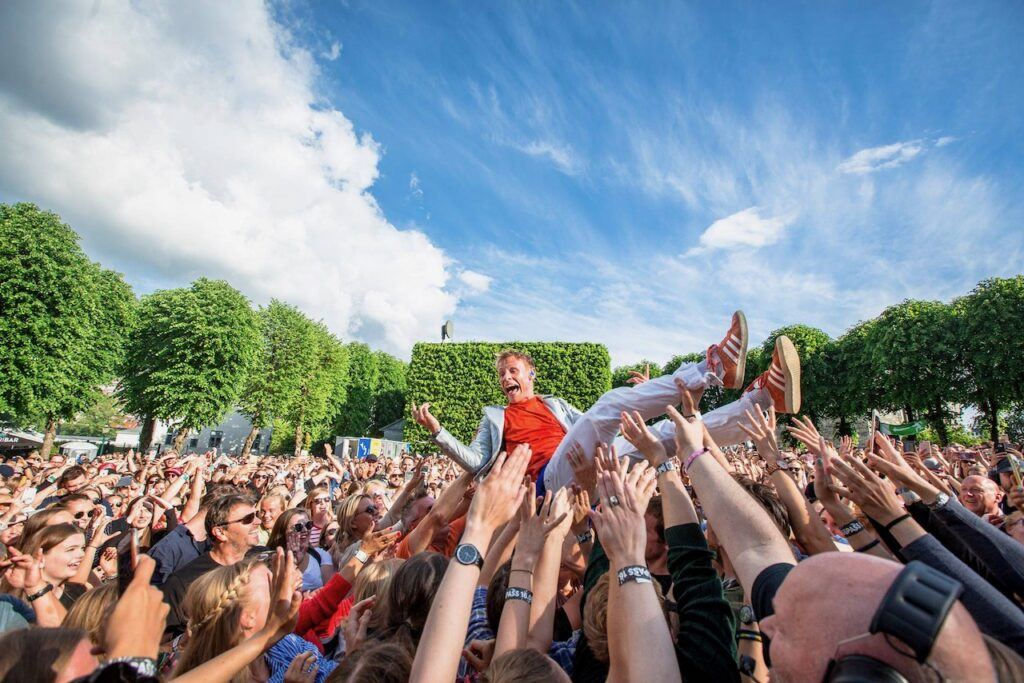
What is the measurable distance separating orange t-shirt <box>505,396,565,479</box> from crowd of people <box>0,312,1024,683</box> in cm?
59

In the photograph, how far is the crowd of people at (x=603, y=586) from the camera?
3.35ft

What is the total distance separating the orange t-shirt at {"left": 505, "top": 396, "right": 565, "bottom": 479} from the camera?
16.2ft

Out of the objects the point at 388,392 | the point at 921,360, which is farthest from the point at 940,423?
the point at 388,392

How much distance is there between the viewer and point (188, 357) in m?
30.4

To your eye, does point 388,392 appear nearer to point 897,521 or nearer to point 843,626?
point 897,521

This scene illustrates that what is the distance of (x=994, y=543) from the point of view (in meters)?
2.12

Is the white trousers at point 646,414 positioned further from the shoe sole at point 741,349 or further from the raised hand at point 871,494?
the raised hand at point 871,494

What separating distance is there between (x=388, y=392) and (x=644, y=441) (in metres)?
53.9

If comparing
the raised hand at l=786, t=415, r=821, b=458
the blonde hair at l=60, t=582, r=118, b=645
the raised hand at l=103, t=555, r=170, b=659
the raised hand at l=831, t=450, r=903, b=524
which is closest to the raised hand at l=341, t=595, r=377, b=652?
the raised hand at l=103, t=555, r=170, b=659

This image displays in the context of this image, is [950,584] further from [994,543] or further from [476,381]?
[476,381]

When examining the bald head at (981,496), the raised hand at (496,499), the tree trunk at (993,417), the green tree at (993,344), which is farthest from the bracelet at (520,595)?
the tree trunk at (993,417)

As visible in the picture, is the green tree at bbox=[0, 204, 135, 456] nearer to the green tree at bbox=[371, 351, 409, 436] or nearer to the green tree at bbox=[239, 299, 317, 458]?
the green tree at bbox=[239, 299, 317, 458]

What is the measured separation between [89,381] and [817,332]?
44.1m

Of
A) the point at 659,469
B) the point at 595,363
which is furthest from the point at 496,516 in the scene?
the point at 595,363
